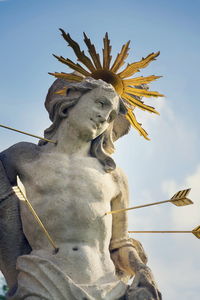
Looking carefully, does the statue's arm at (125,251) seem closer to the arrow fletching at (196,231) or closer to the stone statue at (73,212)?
the stone statue at (73,212)

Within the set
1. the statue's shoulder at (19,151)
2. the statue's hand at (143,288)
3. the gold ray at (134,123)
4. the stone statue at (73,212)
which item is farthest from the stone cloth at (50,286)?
the gold ray at (134,123)

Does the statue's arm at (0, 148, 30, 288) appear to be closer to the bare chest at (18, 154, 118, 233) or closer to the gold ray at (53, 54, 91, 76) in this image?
the bare chest at (18, 154, 118, 233)

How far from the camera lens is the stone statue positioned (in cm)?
683

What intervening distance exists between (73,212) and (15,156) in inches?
41.4

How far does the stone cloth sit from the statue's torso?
0.16m

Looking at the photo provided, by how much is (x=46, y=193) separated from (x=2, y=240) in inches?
29.3

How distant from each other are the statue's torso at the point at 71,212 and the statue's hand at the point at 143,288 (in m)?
0.33

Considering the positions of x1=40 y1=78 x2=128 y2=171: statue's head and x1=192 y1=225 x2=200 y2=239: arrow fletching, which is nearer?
x1=192 y1=225 x2=200 y2=239: arrow fletching

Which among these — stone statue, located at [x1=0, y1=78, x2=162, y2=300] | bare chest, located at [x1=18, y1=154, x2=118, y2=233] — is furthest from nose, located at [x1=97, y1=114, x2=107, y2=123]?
bare chest, located at [x1=18, y1=154, x2=118, y2=233]

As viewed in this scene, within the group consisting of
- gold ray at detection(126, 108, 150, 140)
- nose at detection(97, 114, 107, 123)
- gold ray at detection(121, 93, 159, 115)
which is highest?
gold ray at detection(121, 93, 159, 115)

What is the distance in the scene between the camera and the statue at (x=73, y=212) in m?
6.83

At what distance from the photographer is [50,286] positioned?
21.8 ft

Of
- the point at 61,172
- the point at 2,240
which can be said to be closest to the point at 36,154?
the point at 61,172

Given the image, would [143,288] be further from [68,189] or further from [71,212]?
[68,189]
